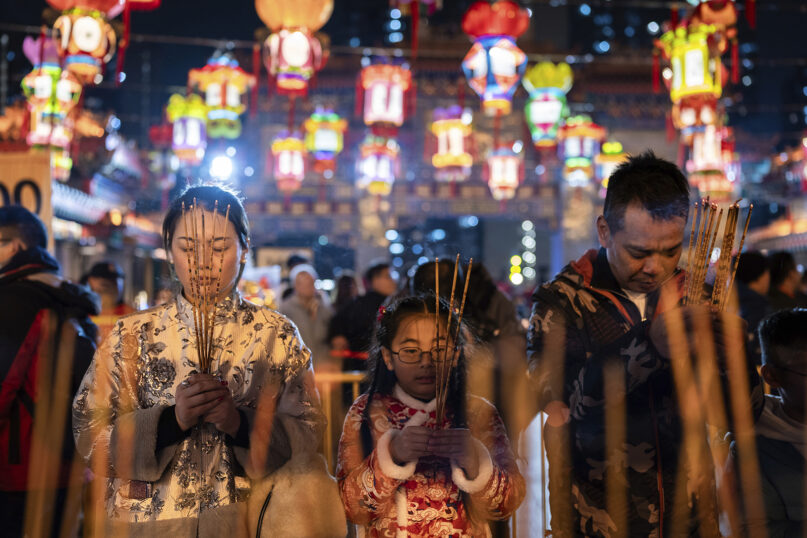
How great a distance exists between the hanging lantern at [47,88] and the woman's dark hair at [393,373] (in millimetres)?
8283

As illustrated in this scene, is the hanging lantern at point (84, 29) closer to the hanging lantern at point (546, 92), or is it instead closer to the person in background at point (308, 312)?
the person in background at point (308, 312)

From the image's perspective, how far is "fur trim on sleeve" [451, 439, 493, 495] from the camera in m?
1.57

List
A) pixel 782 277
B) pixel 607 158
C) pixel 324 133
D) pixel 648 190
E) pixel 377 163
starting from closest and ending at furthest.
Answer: pixel 648 190
pixel 782 277
pixel 324 133
pixel 377 163
pixel 607 158

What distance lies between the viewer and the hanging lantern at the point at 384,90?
10.3 meters

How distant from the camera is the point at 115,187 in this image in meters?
18.0

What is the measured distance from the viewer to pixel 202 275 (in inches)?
63.3

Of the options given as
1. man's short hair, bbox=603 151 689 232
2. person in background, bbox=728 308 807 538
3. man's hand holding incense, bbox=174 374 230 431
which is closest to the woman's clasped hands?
man's hand holding incense, bbox=174 374 230 431

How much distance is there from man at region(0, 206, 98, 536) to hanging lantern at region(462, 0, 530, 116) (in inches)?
249

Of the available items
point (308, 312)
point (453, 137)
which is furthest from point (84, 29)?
point (453, 137)

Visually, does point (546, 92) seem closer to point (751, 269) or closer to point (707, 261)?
point (751, 269)

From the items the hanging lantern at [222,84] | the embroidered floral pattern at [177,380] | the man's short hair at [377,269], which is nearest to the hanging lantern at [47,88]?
the hanging lantern at [222,84]

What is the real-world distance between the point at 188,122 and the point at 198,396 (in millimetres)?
11363

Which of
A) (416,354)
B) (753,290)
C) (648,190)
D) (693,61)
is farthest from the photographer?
(693,61)

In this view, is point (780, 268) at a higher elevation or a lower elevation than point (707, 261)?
higher
